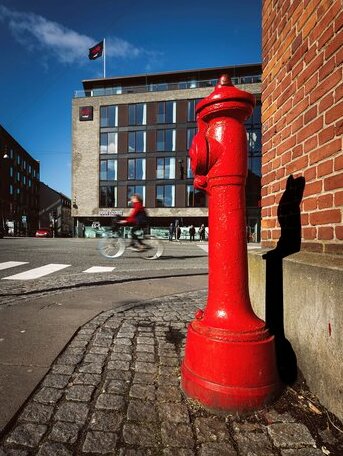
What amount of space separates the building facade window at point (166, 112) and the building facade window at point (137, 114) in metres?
1.73

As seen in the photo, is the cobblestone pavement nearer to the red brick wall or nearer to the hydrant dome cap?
the red brick wall

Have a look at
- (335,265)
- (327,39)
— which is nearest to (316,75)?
(327,39)

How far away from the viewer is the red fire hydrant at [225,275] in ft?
5.45

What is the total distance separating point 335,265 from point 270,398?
79 cm

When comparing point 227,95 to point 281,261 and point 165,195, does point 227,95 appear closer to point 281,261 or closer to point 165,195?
point 281,261

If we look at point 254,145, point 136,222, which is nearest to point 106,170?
point 254,145

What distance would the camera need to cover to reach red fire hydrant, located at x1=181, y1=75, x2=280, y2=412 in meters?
1.66

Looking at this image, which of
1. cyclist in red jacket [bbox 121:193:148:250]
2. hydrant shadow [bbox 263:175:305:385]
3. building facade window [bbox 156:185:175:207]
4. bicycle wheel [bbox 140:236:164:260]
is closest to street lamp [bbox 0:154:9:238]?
building facade window [bbox 156:185:175:207]

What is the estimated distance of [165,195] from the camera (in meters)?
37.5

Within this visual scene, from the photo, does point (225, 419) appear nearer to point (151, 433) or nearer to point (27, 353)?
point (151, 433)

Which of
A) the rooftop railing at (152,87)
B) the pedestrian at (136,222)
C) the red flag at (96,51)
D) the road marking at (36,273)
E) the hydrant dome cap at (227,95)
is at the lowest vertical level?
the road marking at (36,273)

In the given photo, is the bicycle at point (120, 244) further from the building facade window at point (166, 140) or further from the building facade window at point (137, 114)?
the building facade window at point (137, 114)

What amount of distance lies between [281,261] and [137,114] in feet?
126

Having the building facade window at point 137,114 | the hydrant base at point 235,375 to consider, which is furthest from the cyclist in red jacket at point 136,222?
the building facade window at point 137,114
